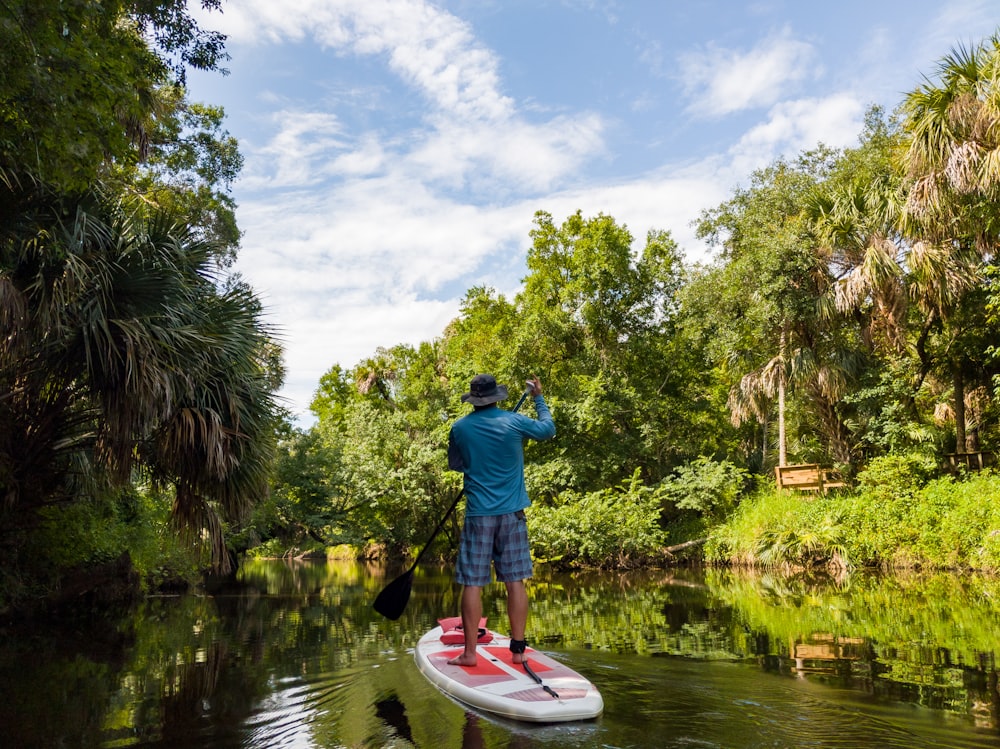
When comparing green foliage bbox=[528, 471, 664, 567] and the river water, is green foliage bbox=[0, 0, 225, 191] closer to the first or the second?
the river water

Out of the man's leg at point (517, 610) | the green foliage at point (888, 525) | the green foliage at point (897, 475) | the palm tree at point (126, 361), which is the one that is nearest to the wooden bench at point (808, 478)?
the green foliage at point (888, 525)

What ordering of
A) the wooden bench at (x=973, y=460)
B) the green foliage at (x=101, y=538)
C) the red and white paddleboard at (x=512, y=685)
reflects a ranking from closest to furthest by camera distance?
the red and white paddleboard at (x=512, y=685)
the green foliage at (x=101, y=538)
the wooden bench at (x=973, y=460)

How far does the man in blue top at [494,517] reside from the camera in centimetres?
525

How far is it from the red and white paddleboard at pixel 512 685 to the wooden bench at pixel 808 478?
15667 millimetres

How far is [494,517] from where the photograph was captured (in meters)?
5.35

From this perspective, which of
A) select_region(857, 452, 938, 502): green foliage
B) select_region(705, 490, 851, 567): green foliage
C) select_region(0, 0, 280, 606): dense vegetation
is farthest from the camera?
select_region(857, 452, 938, 502): green foliage

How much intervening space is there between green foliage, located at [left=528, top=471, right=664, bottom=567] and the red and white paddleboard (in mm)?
14088

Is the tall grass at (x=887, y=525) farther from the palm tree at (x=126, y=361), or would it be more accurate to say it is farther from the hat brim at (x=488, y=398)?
the palm tree at (x=126, y=361)

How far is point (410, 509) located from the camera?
89.7 ft

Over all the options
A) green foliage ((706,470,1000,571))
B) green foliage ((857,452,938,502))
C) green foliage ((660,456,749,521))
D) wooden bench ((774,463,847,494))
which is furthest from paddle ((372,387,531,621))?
green foliage ((660,456,749,521))

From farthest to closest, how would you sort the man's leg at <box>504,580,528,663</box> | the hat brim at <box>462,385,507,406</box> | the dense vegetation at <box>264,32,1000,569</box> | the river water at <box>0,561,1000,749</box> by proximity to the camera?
the dense vegetation at <box>264,32,1000,569</box>
the hat brim at <box>462,385,507,406</box>
the man's leg at <box>504,580,528,663</box>
the river water at <box>0,561,1000,749</box>

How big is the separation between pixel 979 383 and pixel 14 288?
22.1 metres

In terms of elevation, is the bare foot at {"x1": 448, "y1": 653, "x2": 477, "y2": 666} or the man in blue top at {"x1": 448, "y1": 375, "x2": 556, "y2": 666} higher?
the man in blue top at {"x1": 448, "y1": 375, "x2": 556, "y2": 666}

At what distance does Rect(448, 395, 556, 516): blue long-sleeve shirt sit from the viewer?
5340mm
